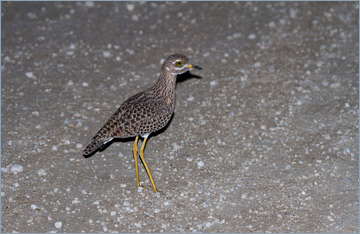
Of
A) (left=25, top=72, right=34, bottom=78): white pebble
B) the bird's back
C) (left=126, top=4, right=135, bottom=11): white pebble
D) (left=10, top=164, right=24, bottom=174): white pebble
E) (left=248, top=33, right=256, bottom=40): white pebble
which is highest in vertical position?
(left=126, top=4, right=135, bottom=11): white pebble

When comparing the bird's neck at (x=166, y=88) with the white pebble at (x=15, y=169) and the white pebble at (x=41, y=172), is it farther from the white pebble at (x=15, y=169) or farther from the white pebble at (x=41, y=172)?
the white pebble at (x=15, y=169)

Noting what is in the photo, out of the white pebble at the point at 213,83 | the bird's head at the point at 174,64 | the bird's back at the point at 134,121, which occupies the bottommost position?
the bird's back at the point at 134,121

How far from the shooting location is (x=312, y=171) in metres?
6.30

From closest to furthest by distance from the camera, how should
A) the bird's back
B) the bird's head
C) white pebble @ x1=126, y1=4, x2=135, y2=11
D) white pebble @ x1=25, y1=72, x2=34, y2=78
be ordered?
the bird's back → the bird's head → white pebble @ x1=25, y1=72, x2=34, y2=78 → white pebble @ x1=126, y1=4, x2=135, y2=11

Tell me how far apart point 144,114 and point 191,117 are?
4.73ft

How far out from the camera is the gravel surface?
5.78m

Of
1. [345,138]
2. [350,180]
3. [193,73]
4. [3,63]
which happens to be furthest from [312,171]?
[3,63]

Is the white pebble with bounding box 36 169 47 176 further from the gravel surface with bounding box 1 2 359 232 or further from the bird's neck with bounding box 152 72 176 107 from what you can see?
the bird's neck with bounding box 152 72 176 107

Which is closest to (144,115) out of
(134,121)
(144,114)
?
(144,114)

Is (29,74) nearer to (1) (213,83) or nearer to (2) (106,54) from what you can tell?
(2) (106,54)

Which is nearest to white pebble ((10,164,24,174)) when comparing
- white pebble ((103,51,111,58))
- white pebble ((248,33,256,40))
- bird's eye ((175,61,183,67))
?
bird's eye ((175,61,183,67))

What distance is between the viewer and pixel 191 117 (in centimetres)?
723

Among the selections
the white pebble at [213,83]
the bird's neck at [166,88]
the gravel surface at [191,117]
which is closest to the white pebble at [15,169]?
the gravel surface at [191,117]

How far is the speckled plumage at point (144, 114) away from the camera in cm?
591
